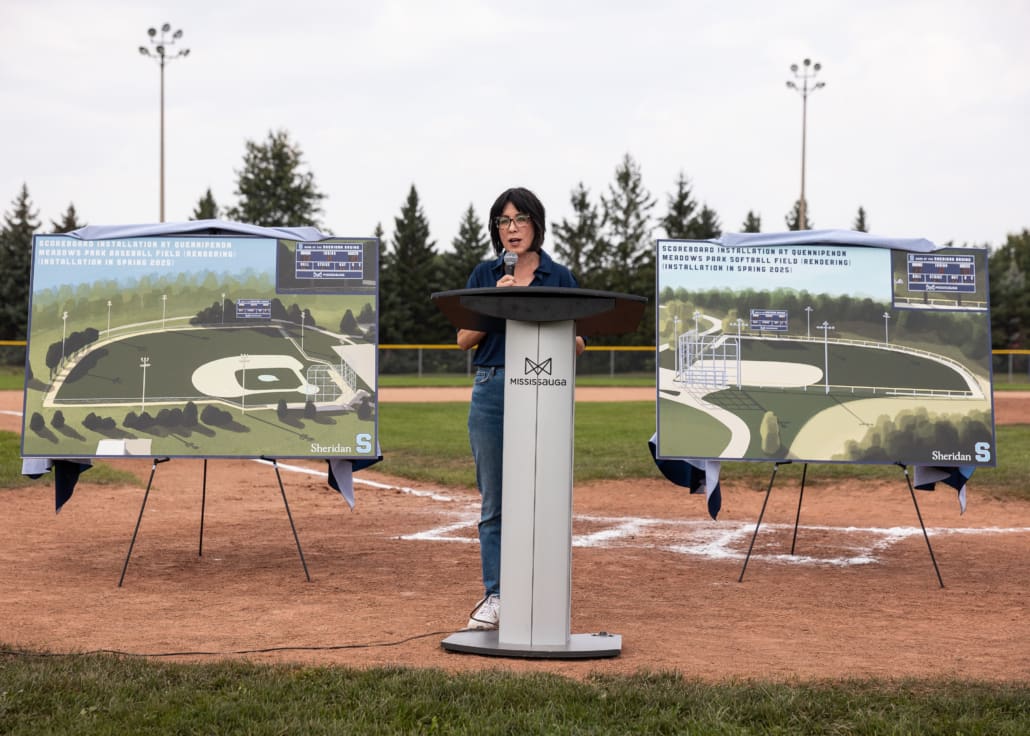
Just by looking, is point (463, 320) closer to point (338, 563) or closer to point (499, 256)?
point (499, 256)

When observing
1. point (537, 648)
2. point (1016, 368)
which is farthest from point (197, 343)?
point (1016, 368)

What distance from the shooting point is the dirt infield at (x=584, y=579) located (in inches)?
212

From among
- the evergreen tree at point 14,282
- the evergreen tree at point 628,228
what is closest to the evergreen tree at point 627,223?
the evergreen tree at point 628,228

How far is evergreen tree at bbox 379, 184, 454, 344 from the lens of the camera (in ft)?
196

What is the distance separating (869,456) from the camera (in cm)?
771

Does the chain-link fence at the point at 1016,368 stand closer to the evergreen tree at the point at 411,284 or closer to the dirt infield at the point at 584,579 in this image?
the evergreen tree at the point at 411,284

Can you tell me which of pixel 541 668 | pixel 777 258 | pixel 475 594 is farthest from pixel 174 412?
pixel 777 258

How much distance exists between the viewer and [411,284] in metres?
63.4

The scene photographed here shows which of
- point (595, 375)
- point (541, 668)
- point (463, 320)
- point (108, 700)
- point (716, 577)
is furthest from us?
point (595, 375)

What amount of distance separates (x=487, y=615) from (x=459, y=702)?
1.38 m

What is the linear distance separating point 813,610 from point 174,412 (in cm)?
431

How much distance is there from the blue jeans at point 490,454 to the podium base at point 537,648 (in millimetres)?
515

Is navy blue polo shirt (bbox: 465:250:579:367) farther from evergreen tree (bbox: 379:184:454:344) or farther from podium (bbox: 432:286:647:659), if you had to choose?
evergreen tree (bbox: 379:184:454:344)

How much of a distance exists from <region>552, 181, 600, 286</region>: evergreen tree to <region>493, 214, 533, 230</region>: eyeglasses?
63381 millimetres
